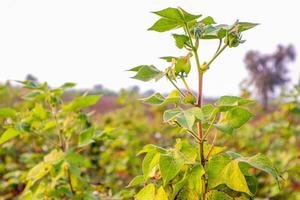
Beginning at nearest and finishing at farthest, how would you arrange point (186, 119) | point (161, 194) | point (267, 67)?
point (186, 119)
point (161, 194)
point (267, 67)

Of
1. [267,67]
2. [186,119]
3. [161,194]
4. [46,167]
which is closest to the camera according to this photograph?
[186,119]

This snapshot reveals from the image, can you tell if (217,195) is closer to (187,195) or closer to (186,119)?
(187,195)

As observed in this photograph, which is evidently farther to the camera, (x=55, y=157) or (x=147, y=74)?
(x=55, y=157)

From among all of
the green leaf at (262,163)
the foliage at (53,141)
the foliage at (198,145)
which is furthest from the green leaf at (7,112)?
the green leaf at (262,163)

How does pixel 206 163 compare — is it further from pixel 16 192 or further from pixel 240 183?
pixel 16 192

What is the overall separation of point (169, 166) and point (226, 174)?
128mm

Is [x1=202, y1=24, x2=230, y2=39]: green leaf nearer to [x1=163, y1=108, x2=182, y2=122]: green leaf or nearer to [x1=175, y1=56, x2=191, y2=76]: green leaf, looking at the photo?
[x1=175, y1=56, x2=191, y2=76]: green leaf

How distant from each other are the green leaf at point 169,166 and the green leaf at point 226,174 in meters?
0.08

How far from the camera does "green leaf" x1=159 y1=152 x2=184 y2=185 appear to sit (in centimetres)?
91

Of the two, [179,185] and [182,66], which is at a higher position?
[182,66]

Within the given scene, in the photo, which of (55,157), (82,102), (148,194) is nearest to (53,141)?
(55,157)

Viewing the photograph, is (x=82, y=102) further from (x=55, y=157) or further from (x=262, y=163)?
(x=262, y=163)

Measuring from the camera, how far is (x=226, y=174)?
93cm

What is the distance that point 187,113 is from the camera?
89 centimetres
